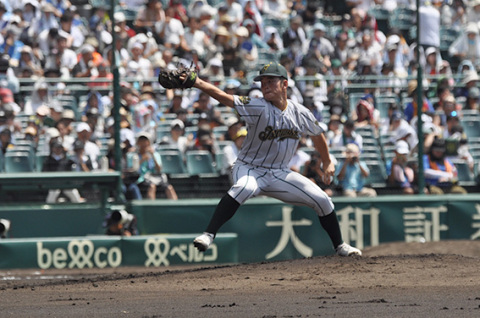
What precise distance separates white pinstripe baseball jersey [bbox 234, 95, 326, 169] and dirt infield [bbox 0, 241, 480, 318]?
100cm

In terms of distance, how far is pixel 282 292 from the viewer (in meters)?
7.37

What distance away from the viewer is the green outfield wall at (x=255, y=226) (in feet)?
38.8

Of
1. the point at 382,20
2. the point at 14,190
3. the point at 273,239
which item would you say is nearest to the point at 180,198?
the point at 273,239

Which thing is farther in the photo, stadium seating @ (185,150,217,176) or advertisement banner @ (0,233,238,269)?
stadium seating @ (185,150,217,176)

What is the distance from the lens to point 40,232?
39.5 ft

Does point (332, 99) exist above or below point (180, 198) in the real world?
above

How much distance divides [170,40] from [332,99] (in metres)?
3.09

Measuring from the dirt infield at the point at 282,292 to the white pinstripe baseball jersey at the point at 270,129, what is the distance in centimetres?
100

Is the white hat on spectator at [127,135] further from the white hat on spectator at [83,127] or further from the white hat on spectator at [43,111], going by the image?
the white hat on spectator at [43,111]

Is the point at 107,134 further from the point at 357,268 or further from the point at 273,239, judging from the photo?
the point at 357,268

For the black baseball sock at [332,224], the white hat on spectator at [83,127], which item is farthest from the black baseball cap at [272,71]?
the white hat on spectator at [83,127]

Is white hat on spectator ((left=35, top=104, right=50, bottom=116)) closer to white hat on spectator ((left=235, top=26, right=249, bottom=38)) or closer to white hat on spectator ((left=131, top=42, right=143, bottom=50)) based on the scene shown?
white hat on spectator ((left=131, top=42, right=143, bottom=50))

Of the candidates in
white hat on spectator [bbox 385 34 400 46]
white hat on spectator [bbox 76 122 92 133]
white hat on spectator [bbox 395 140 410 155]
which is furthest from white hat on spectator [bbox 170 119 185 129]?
white hat on spectator [bbox 385 34 400 46]

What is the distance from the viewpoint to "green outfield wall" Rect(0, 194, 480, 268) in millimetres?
11812
